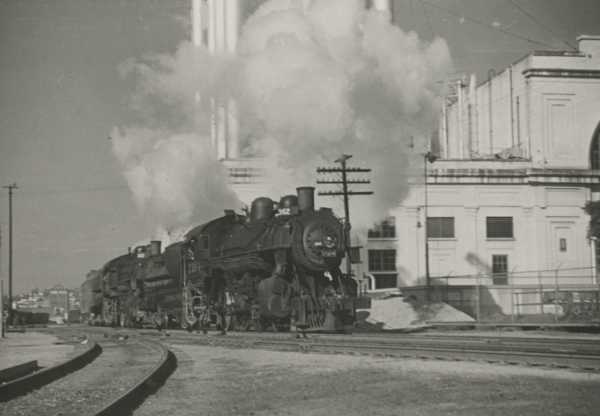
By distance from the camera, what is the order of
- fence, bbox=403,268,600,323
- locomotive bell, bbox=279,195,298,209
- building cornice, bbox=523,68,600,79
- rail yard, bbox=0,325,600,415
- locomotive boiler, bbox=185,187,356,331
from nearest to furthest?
rail yard, bbox=0,325,600,415
locomotive boiler, bbox=185,187,356,331
locomotive bell, bbox=279,195,298,209
fence, bbox=403,268,600,323
building cornice, bbox=523,68,600,79

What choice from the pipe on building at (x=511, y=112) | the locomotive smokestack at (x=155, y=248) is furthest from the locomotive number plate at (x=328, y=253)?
the pipe on building at (x=511, y=112)

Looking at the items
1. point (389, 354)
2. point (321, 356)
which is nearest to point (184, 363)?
point (321, 356)

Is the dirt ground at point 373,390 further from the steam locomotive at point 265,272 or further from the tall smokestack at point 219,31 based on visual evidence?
the tall smokestack at point 219,31

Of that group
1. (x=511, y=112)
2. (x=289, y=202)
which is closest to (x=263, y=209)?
(x=289, y=202)

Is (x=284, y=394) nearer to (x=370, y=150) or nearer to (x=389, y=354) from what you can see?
(x=389, y=354)

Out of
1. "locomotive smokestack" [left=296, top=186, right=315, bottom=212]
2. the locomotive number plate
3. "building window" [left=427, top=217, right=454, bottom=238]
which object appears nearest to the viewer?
the locomotive number plate

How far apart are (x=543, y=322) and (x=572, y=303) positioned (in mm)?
2389

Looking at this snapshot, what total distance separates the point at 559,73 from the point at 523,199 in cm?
878

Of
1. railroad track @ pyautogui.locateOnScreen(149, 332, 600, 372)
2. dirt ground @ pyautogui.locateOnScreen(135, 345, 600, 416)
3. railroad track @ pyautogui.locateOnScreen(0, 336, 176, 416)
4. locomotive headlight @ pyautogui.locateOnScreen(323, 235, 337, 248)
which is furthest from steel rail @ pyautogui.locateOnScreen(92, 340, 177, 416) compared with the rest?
locomotive headlight @ pyautogui.locateOnScreen(323, 235, 337, 248)

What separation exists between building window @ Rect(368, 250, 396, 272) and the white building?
0.06m

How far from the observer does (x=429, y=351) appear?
1453 centimetres

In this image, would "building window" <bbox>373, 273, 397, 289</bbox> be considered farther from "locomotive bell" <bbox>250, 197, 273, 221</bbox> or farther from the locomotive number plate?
the locomotive number plate

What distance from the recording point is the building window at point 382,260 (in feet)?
168

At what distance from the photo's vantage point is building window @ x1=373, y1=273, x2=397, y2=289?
168 ft
